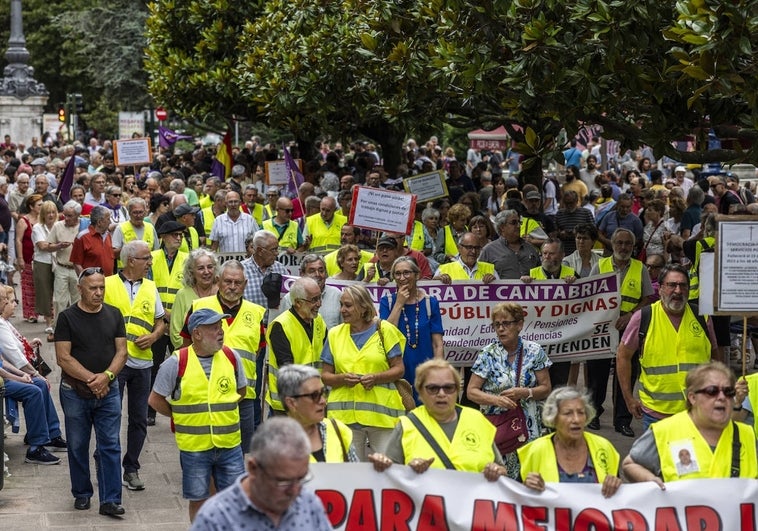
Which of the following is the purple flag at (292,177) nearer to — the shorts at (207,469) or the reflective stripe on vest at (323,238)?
the reflective stripe on vest at (323,238)

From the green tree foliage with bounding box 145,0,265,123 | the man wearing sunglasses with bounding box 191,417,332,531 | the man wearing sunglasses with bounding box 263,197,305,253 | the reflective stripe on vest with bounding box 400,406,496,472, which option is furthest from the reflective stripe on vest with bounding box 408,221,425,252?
the man wearing sunglasses with bounding box 191,417,332,531

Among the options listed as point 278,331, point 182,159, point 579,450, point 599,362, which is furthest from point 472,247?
point 182,159

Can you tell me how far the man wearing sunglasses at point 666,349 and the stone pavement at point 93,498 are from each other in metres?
2.31

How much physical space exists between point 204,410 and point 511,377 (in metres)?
1.90

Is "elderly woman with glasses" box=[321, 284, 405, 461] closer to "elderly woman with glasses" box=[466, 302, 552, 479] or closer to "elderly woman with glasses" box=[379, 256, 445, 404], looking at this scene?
"elderly woman with glasses" box=[466, 302, 552, 479]

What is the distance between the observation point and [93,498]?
33.3ft

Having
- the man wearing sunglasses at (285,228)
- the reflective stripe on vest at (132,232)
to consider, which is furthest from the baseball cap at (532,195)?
the reflective stripe on vest at (132,232)

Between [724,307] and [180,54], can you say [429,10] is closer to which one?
[724,307]

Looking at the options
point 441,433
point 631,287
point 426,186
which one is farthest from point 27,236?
point 441,433

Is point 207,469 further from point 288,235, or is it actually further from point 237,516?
point 288,235

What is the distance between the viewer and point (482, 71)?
11734 millimetres

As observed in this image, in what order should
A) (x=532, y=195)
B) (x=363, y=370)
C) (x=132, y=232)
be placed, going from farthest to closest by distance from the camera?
(x=532, y=195)
(x=132, y=232)
(x=363, y=370)

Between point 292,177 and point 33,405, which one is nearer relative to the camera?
point 33,405

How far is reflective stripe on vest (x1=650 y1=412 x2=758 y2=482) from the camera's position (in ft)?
22.6
